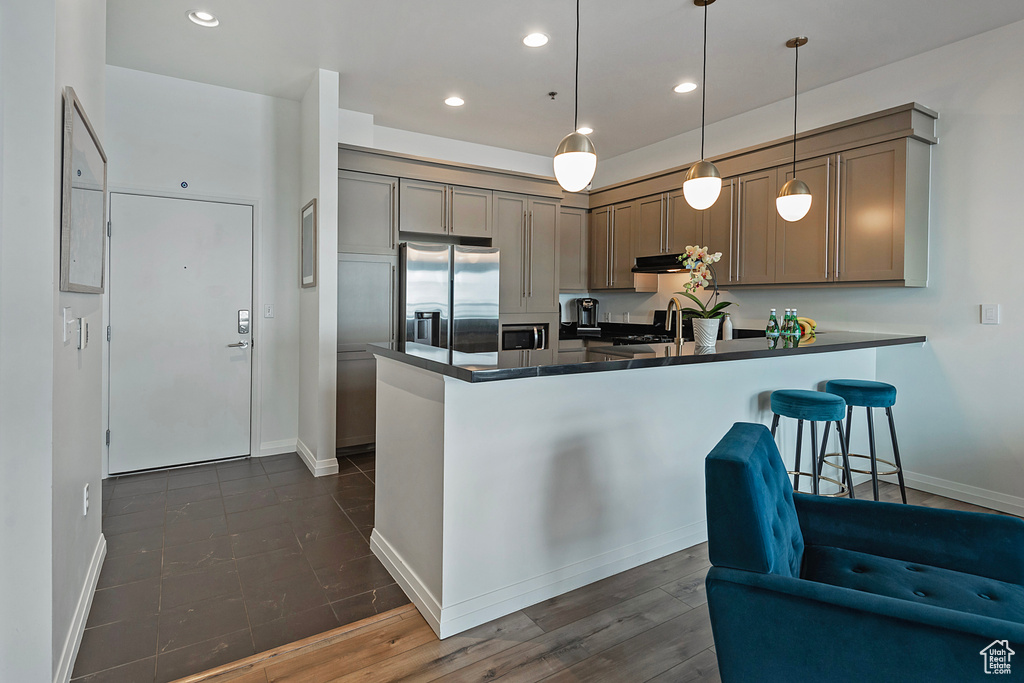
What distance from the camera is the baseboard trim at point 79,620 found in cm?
165

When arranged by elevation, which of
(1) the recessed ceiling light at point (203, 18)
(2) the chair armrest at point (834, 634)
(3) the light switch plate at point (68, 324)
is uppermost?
(1) the recessed ceiling light at point (203, 18)

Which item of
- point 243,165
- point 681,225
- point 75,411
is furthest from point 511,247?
point 75,411

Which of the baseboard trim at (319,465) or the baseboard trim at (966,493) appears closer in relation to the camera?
the baseboard trim at (966,493)

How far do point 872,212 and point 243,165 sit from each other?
4.43 meters

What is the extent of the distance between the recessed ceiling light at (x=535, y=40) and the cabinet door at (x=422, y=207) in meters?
1.63

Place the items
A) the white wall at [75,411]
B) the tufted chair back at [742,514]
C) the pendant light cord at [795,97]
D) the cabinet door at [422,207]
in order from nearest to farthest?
the tufted chair back at [742,514] → the white wall at [75,411] → the pendant light cord at [795,97] → the cabinet door at [422,207]

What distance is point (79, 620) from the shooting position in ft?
6.18

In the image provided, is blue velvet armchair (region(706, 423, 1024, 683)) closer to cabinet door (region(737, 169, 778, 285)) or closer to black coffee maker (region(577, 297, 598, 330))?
cabinet door (region(737, 169, 778, 285))

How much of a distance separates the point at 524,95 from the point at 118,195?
2977 millimetres

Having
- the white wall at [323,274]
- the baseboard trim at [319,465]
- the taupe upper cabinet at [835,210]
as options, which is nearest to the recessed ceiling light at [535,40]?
the white wall at [323,274]

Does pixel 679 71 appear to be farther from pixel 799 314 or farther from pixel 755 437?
pixel 755 437

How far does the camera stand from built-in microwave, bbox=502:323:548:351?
5.27 metres

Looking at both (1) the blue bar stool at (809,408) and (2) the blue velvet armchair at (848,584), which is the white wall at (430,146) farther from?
(2) the blue velvet armchair at (848,584)

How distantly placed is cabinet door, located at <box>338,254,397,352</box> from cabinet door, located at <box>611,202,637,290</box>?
236 cm
